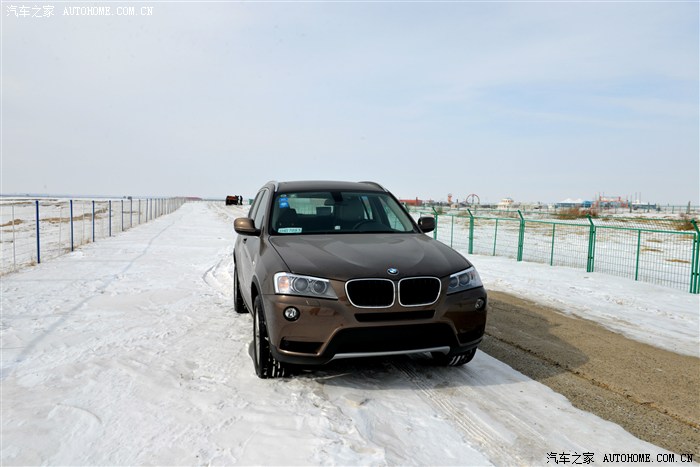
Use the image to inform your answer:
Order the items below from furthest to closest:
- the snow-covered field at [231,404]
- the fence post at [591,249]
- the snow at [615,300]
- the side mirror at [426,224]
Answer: the fence post at [591,249] → the snow at [615,300] → the side mirror at [426,224] → the snow-covered field at [231,404]

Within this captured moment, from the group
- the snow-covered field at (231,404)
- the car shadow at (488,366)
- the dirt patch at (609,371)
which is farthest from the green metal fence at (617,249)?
the car shadow at (488,366)

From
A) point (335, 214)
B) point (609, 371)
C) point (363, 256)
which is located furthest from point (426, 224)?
point (609, 371)

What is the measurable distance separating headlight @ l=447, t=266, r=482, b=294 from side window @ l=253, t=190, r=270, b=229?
86.0 inches

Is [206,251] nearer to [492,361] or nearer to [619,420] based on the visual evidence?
[492,361]

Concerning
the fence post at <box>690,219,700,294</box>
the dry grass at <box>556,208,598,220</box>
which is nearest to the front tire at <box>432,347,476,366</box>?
the fence post at <box>690,219,700,294</box>

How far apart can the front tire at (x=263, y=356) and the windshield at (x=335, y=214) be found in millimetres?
1092

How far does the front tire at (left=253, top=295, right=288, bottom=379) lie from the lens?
13.5ft

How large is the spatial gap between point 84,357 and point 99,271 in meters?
5.94

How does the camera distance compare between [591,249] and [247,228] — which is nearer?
[247,228]

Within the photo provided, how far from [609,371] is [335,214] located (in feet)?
10.3

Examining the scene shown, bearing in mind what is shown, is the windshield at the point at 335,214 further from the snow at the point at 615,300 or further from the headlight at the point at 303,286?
the snow at the point at 615,300

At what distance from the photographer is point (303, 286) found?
3812 millimetres

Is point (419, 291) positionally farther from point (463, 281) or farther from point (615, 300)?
point (615, 300)

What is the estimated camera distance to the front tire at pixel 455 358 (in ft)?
14.1
